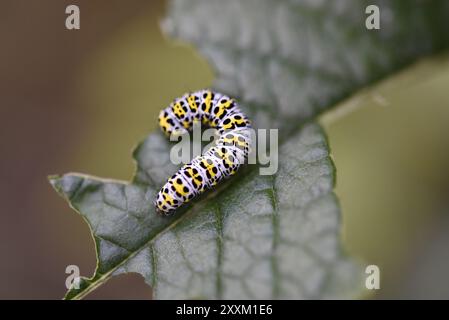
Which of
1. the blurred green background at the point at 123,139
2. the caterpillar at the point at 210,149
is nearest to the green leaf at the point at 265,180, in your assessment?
the caterpillar at the point at 210,149

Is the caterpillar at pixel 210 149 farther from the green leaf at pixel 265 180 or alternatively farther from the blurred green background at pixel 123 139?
the blurred green background at pixel 123 139

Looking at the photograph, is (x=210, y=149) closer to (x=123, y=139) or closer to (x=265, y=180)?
(x=265, y=180)

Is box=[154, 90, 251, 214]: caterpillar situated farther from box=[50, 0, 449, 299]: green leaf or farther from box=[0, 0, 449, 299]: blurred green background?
box=[0, 0, 449, 299]: blurred green background

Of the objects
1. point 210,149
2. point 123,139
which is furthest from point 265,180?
point 123,139

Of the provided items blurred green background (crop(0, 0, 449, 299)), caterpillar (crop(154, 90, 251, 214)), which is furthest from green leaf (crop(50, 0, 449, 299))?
blurred green background (crop(0, 0, 449, 299))
